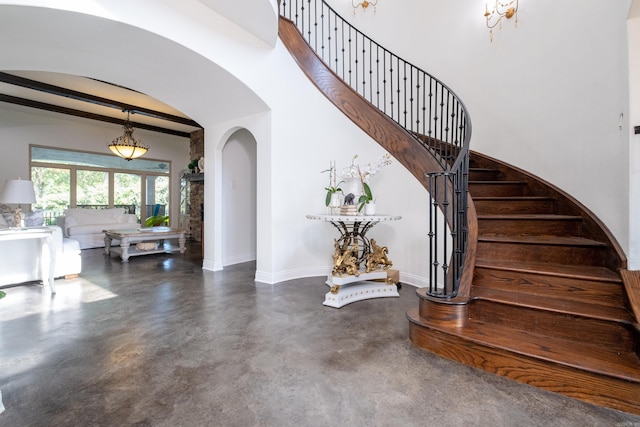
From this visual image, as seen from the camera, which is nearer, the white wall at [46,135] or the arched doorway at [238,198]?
the arched doorway at [238,198]

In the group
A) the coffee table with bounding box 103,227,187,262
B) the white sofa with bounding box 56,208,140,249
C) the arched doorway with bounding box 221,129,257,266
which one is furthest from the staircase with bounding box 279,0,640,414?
the white sofa with bounding box 56,208,140,249

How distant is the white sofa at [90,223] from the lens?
6824 millimetres

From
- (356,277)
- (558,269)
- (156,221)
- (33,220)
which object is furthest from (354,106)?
(156,221)

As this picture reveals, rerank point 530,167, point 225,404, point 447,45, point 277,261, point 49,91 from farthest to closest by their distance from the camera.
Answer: point 49,91, point 447,45, point 277,261, point 530,167, point 225,404

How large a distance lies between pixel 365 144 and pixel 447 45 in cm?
197

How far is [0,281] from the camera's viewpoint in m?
3.60

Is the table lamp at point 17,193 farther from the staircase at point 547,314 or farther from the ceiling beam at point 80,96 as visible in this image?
the staircase at point 547,314

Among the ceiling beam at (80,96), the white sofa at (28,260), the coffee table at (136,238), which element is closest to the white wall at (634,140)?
the white sofa at (28,260)

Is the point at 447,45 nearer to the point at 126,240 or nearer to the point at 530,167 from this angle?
the point at 530,167

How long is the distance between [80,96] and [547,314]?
7770mm

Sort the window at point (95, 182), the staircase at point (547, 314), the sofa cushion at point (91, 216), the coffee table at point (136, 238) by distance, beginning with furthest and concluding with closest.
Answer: the window at point (95, 182)
the sofa cushion at point (91, 216)
the coffee table at point (136, 238)
the staircase at point (547, 314)

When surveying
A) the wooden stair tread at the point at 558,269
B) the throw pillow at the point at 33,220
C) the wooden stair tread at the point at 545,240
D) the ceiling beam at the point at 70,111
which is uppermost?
the ceiling beam at the point at 70,111

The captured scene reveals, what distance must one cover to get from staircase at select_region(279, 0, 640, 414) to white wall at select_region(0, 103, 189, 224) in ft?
29.4

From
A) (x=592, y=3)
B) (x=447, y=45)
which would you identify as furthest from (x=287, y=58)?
(x=592, y=3)
